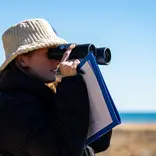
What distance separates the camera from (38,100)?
9.91 feet

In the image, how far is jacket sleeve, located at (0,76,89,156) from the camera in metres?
2.89

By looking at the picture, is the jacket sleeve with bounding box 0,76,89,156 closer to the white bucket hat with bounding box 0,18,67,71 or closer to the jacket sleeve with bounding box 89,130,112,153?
the white bucket hat with bounding box 0,18,67,71

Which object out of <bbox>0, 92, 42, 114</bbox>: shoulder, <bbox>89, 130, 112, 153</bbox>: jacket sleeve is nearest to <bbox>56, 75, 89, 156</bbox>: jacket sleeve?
<bbox>0, 92, 42, 114</bbox>: shoulder

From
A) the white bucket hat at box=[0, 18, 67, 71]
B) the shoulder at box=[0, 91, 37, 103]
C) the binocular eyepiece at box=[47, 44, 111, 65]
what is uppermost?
the white bucket hat at box=[0, 18, 67, 71]

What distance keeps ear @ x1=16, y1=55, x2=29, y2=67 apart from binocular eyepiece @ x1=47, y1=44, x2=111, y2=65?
116mm

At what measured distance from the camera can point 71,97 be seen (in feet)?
9.59

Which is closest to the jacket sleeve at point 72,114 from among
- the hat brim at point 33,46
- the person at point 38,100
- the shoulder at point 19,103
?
the person at point 38,100

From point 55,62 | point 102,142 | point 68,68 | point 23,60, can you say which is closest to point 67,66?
point 68,68

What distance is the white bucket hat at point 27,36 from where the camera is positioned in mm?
3115

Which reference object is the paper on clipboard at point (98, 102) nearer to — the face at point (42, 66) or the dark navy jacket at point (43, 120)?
the dark navy jacket at point (43, 120)

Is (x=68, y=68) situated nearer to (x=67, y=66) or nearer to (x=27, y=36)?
(x=67, y=66)

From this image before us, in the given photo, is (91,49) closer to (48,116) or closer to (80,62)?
(80,62)

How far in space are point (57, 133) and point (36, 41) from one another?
0.47m

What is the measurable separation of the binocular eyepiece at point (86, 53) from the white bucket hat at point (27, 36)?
7cm
